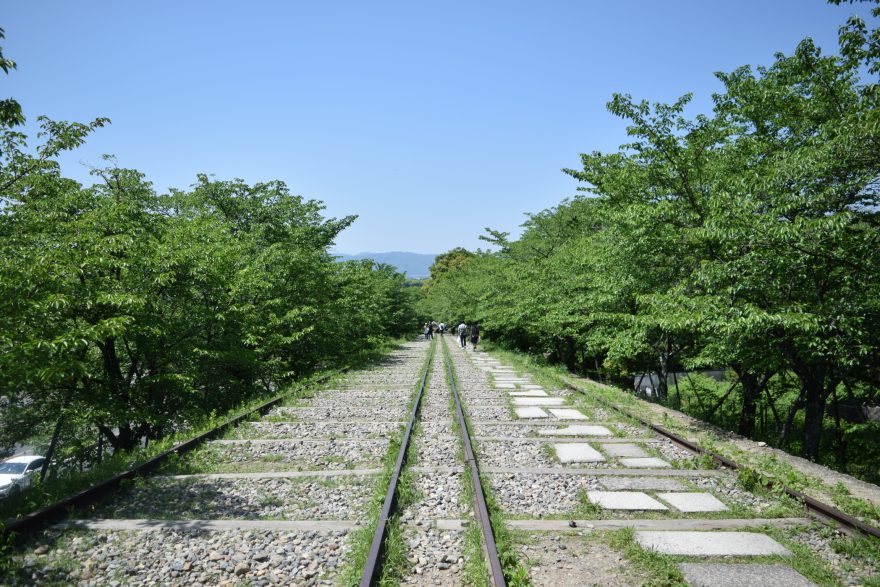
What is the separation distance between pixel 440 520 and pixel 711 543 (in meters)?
2.44

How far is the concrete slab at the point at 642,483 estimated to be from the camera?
19.2 feet

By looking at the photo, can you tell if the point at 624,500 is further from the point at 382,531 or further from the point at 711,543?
the point at 382,531

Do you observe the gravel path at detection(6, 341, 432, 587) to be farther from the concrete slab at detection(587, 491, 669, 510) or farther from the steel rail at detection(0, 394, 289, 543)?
the concrete slab at detection(587, 491, 669, 510)

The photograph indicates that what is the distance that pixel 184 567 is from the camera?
156 inches

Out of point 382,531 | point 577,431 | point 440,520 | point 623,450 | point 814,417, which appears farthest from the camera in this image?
point 814,417

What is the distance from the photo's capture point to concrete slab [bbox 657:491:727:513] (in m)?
5.19

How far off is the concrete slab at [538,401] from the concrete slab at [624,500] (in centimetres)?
587

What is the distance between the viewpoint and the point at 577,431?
8750 millimetres

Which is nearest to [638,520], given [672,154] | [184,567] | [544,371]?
Answer: [184,567]

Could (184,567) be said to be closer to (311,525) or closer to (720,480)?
(311,525)

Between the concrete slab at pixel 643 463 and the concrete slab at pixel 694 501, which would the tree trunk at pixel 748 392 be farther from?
the concrete slab at pixel 694 501

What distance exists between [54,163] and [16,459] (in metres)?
13.5

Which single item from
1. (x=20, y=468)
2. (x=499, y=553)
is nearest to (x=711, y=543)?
(x=499, y=553)

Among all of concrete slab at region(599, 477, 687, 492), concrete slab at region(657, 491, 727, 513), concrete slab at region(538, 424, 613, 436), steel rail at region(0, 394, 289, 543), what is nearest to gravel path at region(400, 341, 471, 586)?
concrete slab at region(538, 424, 613, 436)
